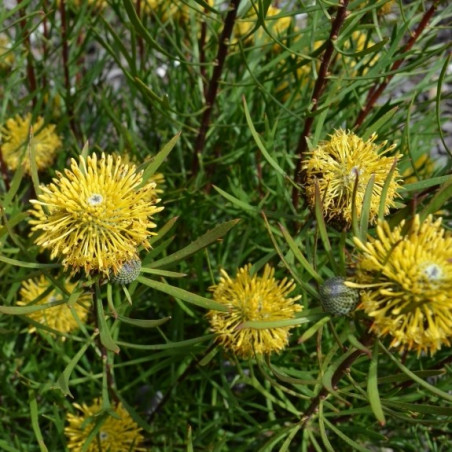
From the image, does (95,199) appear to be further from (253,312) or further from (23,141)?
(23,141)

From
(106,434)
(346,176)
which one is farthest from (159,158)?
(106,434)

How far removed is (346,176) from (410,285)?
423mm

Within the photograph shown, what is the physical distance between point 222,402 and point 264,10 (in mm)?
1542

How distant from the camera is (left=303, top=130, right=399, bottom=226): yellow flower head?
136 centimetres

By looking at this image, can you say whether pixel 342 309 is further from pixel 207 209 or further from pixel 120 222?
pixel 207 209

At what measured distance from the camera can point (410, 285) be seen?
3.32 feet

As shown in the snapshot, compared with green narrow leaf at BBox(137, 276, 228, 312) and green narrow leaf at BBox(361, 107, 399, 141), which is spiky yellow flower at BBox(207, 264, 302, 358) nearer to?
green narrow leaf at BBox(137, 276, 228, 312)

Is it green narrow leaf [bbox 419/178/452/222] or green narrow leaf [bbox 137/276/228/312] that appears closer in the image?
green narrow leaf [bbox 419/178/452/222]

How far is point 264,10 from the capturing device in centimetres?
145

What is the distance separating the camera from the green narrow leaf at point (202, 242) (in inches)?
44.9

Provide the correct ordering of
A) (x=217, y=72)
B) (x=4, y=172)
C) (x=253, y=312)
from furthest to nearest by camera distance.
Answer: (x=4, y=172) < (x=217, y=72) < (x=253, y=312)

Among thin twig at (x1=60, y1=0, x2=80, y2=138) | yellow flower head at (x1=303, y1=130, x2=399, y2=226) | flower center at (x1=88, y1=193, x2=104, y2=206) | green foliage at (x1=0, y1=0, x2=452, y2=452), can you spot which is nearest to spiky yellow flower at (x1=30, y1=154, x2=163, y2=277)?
flower center at (x1=88, y1=193, x2=104, y2=206)

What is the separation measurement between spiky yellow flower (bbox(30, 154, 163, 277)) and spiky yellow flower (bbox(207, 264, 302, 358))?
1.09 feet

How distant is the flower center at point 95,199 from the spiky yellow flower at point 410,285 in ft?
1.79
